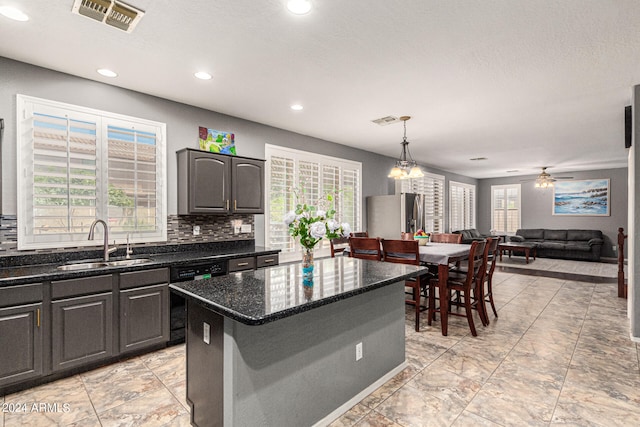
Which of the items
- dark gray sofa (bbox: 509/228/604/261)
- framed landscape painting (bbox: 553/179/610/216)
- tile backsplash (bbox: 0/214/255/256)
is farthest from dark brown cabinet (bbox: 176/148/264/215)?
framed landscape painting (bbox: 553/179/610/216)

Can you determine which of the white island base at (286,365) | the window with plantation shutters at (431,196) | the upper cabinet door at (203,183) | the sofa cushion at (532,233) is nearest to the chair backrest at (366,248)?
the white island base at (286,365)

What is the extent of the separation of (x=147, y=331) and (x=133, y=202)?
4.39 ft

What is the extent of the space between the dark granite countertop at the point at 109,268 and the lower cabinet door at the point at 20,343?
0.71ft

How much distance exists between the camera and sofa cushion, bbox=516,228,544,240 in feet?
32.3

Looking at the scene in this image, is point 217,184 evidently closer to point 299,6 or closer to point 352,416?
point 299,6

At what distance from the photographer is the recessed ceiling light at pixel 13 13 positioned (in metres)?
2.06

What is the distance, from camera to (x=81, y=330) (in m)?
2.59

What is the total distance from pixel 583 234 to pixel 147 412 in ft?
36.6

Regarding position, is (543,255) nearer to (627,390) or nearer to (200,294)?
(627,390)

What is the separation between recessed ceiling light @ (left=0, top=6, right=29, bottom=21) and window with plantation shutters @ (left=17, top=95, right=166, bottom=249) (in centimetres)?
86

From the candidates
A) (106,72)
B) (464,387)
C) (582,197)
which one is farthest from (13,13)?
(582,197)

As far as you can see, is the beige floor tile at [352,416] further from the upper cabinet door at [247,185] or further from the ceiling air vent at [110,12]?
the ceiling air vent at [110,12]

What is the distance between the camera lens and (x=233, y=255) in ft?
11.4


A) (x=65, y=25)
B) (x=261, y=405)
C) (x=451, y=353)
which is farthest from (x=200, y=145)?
(x=451, y=353)
